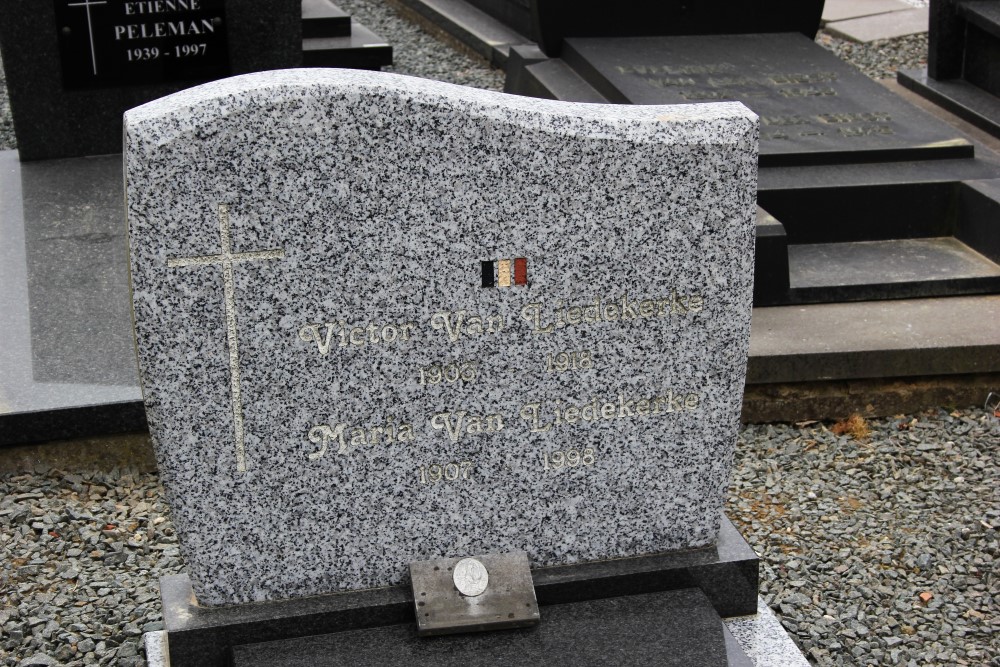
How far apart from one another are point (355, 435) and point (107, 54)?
3609 millimetres

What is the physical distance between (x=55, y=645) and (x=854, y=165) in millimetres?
3502

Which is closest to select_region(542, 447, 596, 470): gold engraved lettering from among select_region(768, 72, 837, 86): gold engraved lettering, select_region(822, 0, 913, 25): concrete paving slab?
select_region(768, 72, 837, 86): gold engraved lettering

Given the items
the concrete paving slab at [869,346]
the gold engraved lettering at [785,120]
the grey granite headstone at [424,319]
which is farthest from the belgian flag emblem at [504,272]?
the gold engraved lettering at [785,120]

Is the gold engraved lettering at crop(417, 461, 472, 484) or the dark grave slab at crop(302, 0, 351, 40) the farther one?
the dark grave slab at crop(302, 0, 351, 40)

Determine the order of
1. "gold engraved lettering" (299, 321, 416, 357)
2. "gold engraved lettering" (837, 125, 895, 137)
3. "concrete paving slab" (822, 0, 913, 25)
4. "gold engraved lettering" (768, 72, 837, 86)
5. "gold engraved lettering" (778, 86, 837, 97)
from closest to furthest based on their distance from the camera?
"gold engraved lettering" (299, 321, 416, 357) → "gold engraved lettering" (837, 125, 895, 137) → "gold engraved lettering" (778, 86, 837, 97) → "gold engraved lettering" (768, 72, 837, 86) → "concrete paving slab" (822, 0, 913, 25)

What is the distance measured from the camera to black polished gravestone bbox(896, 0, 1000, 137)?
247 inches

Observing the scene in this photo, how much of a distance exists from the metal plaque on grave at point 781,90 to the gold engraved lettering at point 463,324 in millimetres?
2582

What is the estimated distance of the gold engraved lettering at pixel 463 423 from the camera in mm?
2537

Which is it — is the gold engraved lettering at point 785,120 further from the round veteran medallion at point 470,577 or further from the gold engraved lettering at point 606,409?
the round veteran medallion at point 470,577

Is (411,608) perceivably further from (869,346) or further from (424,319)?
(869,346)

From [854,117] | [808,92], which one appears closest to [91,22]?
[808,92]

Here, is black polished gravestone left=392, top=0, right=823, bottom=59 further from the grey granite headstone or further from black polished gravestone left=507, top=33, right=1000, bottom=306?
the grey granite headstone

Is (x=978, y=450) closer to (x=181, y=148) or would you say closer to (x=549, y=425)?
(x=549, y=425)

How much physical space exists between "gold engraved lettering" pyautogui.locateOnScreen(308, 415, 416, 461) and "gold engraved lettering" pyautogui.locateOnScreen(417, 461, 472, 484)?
3.6 inches
